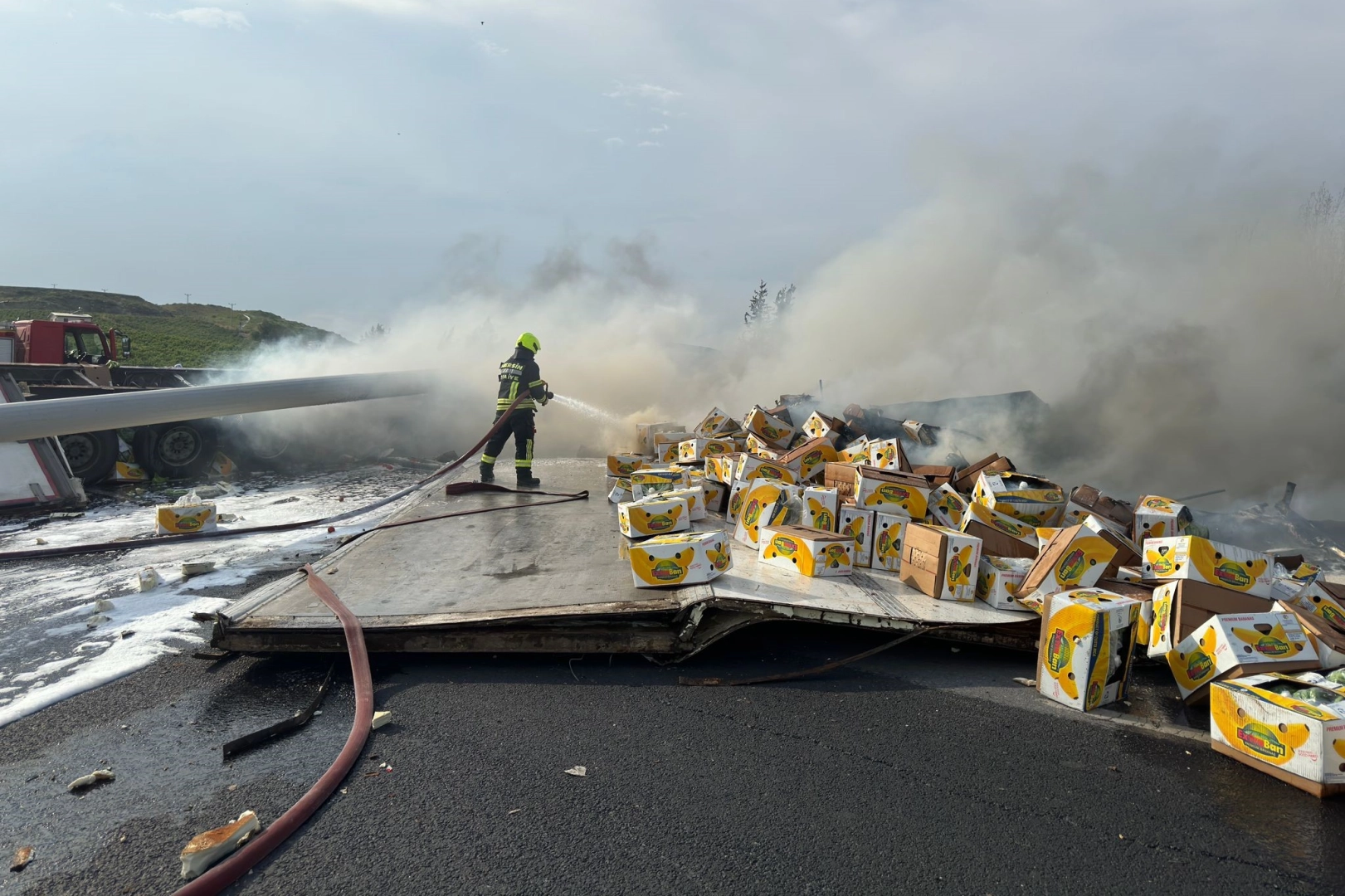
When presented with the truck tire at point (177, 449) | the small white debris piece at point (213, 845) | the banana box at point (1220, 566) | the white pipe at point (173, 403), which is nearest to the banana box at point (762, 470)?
the banana box at point (1220, 566)

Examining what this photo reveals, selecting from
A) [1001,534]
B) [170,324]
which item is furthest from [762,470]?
[170,324]

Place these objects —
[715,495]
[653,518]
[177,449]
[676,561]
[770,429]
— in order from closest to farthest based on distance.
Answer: [676,561], [653,518], [715,495], [770,429], [177,449]

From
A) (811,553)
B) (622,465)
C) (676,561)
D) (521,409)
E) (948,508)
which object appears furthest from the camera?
(521,409)

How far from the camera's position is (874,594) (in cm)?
392

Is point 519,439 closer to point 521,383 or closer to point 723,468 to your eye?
point 521,383

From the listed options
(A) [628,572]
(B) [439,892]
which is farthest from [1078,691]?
(B) [439,892]

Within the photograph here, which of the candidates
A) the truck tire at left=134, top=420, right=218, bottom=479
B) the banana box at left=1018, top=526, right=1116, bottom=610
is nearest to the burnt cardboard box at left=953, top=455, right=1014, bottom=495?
the banana box at left=1018, top=526, right=1116, bottom=610

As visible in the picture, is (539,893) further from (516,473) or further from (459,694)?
(516,473)

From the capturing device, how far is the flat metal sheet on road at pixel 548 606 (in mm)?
3436

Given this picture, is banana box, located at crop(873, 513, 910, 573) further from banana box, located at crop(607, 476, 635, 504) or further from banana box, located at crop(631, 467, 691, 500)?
banana box, located at crop(607, 476, 635, 504)

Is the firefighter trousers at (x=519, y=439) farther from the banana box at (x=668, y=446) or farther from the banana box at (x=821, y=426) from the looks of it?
the banana box at (x=821, y=426)

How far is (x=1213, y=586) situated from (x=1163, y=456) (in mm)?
6093

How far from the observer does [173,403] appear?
8.06m

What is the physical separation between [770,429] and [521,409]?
8.85 feet
